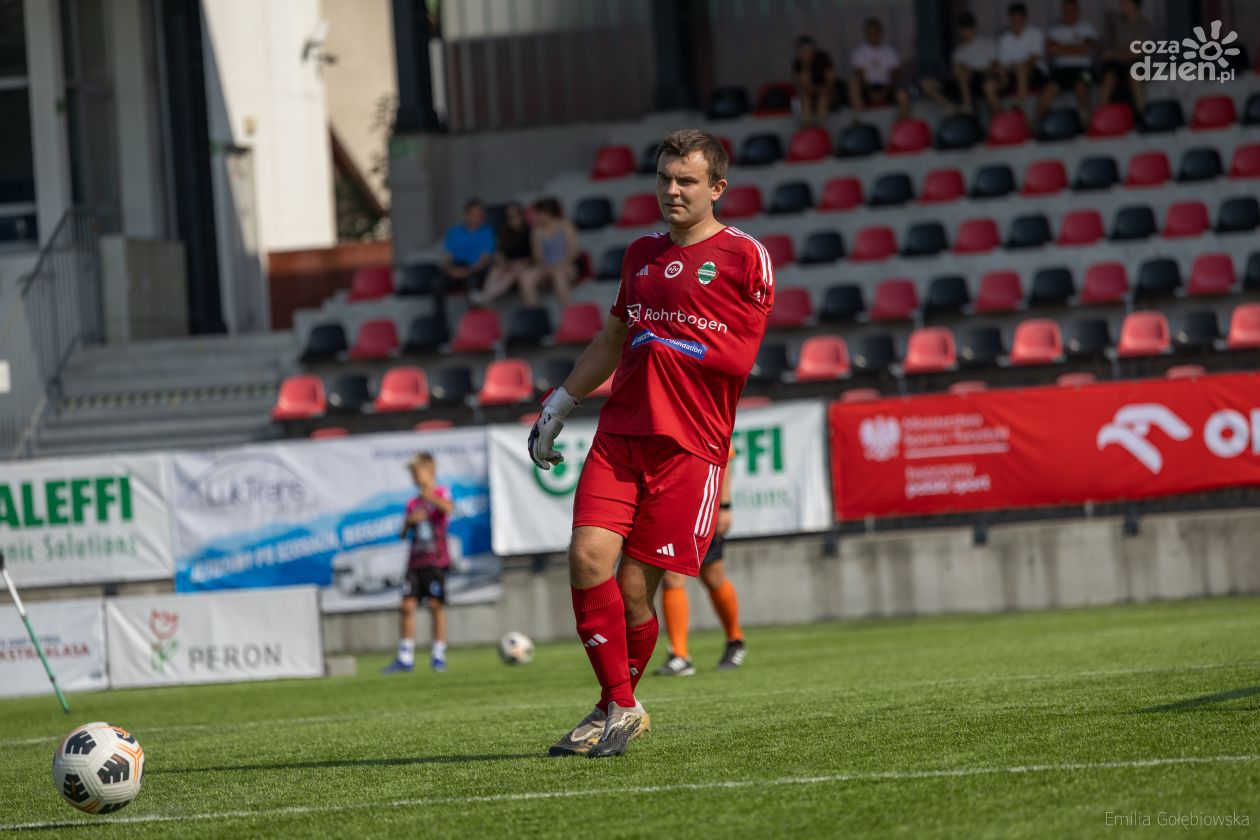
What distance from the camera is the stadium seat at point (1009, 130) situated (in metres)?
24.6

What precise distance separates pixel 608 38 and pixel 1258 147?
10992 mm

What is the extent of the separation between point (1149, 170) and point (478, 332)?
29.7 ft

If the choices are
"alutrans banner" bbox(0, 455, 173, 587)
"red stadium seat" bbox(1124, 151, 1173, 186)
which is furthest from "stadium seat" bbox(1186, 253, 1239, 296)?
"alutrans banner" bbox(0, 455, 173, 587)

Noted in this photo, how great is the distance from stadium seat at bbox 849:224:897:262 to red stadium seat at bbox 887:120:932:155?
214cm

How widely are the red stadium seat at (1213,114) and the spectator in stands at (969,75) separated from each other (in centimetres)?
272

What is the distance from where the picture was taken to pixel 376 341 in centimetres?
2347

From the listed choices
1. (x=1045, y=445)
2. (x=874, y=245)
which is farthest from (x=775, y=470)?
(x=874, y=245)

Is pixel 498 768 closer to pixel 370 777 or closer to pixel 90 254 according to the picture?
pixel 370 777

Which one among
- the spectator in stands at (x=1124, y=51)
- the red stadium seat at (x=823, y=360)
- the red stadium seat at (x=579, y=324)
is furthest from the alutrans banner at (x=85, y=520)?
the spectator in stands at (x=1124, y=51)

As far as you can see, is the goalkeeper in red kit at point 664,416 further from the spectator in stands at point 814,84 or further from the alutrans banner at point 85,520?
the spectator in stands at point 814,84

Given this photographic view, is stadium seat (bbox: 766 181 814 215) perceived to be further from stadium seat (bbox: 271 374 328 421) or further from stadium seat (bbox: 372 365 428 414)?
stadium seat (bbox: 271 374 328 421)

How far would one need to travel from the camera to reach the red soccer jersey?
21.9ft

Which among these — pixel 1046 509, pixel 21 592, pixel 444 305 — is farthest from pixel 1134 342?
pixel 21 592

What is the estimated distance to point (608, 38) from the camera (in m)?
29.6
